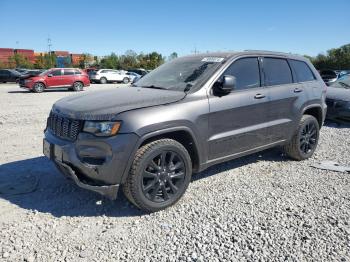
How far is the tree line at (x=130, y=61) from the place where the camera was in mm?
51969

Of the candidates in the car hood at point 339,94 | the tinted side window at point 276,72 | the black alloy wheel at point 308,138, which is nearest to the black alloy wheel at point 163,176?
the tinted side window at point 276,72

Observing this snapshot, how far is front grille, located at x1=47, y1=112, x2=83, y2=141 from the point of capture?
11.5 feet

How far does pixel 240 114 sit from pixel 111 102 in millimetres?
1665

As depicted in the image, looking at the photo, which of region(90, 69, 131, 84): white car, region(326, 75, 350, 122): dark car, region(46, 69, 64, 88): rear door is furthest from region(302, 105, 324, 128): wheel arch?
region(90, 69, 131, 84): white car

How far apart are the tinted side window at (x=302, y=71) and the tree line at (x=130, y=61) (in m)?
48.2

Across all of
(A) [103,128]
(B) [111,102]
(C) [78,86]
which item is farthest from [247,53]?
(C) [78,86]

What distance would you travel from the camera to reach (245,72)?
4.54 meters

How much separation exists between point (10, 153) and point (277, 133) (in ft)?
14.8

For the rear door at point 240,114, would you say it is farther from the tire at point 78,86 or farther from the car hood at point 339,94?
the tire at point 78,86

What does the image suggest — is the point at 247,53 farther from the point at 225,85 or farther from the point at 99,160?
the point at 99,160

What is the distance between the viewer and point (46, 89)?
2147 centimetres

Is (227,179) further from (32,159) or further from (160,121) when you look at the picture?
(32,159)

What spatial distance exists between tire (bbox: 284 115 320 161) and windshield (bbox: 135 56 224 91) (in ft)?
6.41

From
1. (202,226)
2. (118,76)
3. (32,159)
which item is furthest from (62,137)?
(118,76)
